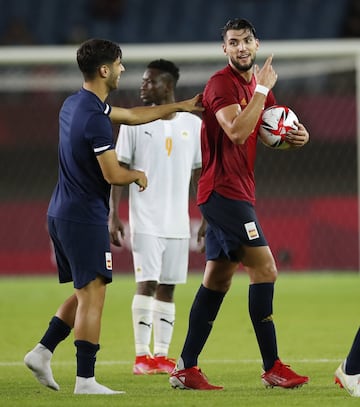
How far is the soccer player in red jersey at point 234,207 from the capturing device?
5848 mm

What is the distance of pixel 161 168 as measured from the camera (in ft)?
24.8

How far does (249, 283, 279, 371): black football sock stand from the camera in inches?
233

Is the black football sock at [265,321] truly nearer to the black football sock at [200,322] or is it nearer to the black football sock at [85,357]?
the black football sock at [200,322]

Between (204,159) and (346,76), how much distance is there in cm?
1212

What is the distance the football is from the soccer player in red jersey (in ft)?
0.15

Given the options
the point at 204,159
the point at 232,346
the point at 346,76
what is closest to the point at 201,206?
the point at 204,159

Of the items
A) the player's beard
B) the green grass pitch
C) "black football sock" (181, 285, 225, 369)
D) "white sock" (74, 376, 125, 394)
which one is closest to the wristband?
the player's beard

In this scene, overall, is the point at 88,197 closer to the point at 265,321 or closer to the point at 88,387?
the point at 88,387

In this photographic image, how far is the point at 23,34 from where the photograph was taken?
66.5 ft

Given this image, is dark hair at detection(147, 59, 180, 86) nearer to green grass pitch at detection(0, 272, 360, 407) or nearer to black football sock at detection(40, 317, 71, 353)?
green grass pitch at detection(0, 272, 360, 407)

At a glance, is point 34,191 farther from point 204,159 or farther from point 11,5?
point 204,159

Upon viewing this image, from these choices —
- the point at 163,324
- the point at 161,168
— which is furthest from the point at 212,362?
the point at 161,168

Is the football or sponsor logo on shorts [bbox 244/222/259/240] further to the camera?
the football

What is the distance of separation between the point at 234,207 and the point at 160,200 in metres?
1.69
